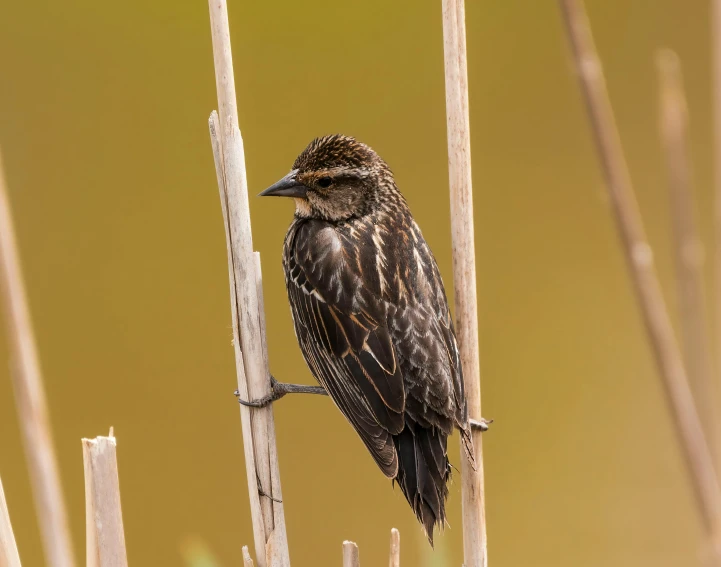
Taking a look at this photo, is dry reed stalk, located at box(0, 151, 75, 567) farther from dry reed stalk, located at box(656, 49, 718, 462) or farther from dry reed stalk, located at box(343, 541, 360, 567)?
dry reed stalk, located at box(656, 49, 718, 462)

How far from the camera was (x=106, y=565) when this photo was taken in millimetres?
2059

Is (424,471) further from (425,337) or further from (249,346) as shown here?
(249,346)

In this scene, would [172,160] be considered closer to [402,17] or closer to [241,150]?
[402,17]

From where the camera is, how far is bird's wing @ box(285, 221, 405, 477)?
2.63 meters

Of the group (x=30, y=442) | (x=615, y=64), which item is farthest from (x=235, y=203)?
(x=615, y=64)

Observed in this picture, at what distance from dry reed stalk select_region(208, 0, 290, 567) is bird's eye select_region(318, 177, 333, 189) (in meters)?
0.62

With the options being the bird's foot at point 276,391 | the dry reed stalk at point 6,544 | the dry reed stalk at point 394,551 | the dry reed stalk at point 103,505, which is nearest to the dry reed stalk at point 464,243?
the dry reed stalk at point 394,551

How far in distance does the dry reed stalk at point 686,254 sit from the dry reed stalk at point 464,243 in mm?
674

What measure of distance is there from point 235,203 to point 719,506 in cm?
137

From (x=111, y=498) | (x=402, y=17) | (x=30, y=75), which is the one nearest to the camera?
(x=111, y=498)

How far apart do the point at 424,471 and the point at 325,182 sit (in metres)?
1.02

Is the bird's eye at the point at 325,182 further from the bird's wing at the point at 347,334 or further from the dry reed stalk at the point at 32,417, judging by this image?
the dry reed stalk at the point at 32,417

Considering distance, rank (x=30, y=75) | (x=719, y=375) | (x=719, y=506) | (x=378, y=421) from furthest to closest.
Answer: (x=30, y=75), (x=378, y=421), (x=719, y=375), (x=719, y=506)

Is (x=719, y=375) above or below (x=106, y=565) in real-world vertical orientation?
above
